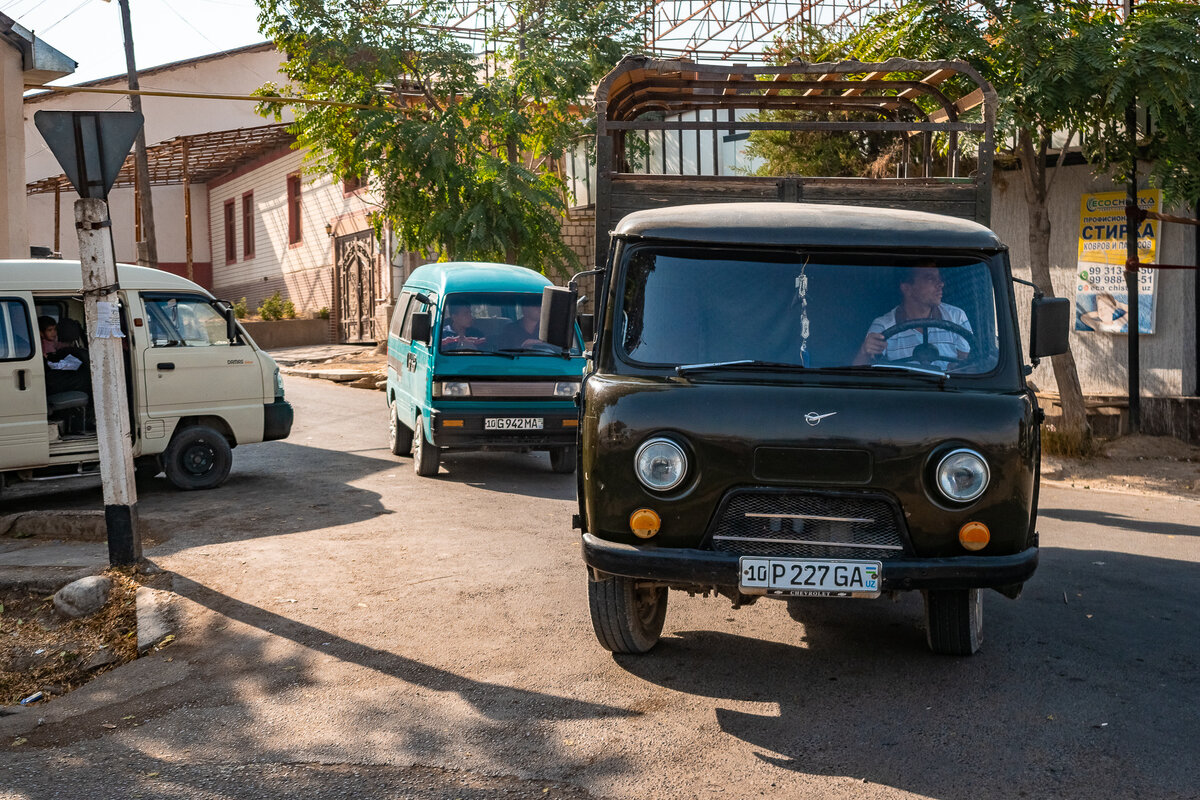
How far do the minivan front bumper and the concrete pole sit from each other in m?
3.57

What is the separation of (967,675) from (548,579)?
8.80 ft

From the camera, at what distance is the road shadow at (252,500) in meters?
8.62

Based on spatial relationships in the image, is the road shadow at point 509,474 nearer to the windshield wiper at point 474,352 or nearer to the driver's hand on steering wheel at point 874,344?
the windshield wiper at point 474,352

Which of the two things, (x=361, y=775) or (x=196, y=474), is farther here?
(x=196, y=474)

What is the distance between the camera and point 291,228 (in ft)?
107

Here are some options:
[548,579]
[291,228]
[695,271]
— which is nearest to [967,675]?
[695,271]

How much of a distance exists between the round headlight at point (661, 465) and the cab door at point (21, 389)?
6756mm

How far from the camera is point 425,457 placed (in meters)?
11.1

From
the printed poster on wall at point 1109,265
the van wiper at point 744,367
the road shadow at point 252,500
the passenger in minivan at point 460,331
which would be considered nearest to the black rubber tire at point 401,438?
the road shadow at point 252,500

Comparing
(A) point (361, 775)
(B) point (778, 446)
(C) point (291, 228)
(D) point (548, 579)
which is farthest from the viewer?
(C) point (291, 228)

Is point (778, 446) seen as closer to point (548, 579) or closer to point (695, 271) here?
point (695, 271)

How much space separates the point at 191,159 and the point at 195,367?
24.4 metres

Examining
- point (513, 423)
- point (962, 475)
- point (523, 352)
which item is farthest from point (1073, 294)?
point (962, 475)

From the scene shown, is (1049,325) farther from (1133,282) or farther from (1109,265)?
(1109,265)
